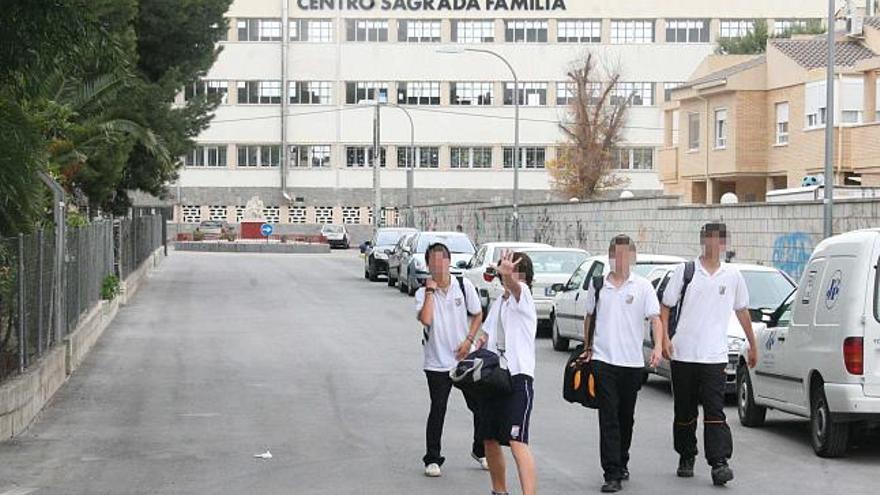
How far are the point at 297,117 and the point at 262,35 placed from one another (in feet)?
17.5

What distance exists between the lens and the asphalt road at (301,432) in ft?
37.0

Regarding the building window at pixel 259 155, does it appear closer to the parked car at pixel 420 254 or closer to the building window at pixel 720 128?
the building window at pixel 720 128

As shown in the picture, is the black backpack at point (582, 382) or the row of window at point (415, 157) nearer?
the black backpack at point (582, 382)

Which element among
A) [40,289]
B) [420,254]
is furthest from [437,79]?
[40,289]

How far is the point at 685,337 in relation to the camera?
1148 cm

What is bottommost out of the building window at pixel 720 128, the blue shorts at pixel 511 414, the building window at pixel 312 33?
the blue shorts at pixel 511 414

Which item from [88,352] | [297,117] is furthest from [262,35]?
[88,352]

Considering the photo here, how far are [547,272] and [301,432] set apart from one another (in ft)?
43.4

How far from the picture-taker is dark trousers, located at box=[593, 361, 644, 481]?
426 inches

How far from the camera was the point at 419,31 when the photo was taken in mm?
91000

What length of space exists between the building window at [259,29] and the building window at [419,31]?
740 cm

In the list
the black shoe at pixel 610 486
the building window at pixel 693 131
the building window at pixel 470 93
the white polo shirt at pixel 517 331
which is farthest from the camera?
the building window at pixel 470 93

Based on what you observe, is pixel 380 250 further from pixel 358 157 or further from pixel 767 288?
pixel 358 157

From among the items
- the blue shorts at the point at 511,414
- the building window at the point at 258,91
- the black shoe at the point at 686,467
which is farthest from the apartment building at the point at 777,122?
the building window at the point at 258,91
